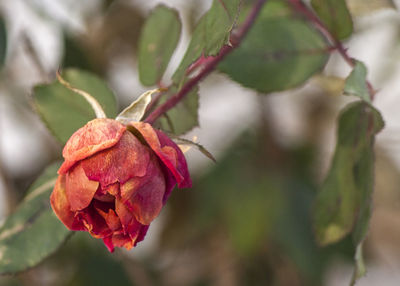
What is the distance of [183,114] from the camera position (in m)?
0.41

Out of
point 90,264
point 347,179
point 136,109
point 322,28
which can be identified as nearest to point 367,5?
point 322,28

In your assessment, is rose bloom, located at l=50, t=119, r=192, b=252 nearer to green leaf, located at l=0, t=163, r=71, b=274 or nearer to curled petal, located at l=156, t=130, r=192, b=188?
curled petal, located at l=156, t=130, r=192, b=188

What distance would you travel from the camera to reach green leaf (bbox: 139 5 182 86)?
459mm

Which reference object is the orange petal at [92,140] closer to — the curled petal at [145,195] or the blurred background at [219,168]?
the curled petal at [145,195]

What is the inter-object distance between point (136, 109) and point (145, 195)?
0.23 ft

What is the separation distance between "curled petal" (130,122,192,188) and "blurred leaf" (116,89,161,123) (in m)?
0.02

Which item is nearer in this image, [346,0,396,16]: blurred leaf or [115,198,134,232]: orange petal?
[115,198,134,232]: orange petal

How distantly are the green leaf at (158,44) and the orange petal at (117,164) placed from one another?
0.17 metres

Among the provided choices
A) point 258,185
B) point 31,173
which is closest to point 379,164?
point 258,185

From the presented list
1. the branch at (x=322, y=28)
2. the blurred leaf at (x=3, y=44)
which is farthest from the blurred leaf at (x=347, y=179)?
the blurred leaf at (x=3, y=44)

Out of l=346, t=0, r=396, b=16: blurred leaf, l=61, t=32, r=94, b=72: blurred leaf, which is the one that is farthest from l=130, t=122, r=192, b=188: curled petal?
l=61, t=32, r=94, b=72: blurred leaf

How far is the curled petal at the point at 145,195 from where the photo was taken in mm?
297

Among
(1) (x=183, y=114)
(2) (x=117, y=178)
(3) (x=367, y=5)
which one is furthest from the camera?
(3) (x=367, y=5)

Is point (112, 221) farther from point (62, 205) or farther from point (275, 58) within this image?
point (275, 58)
